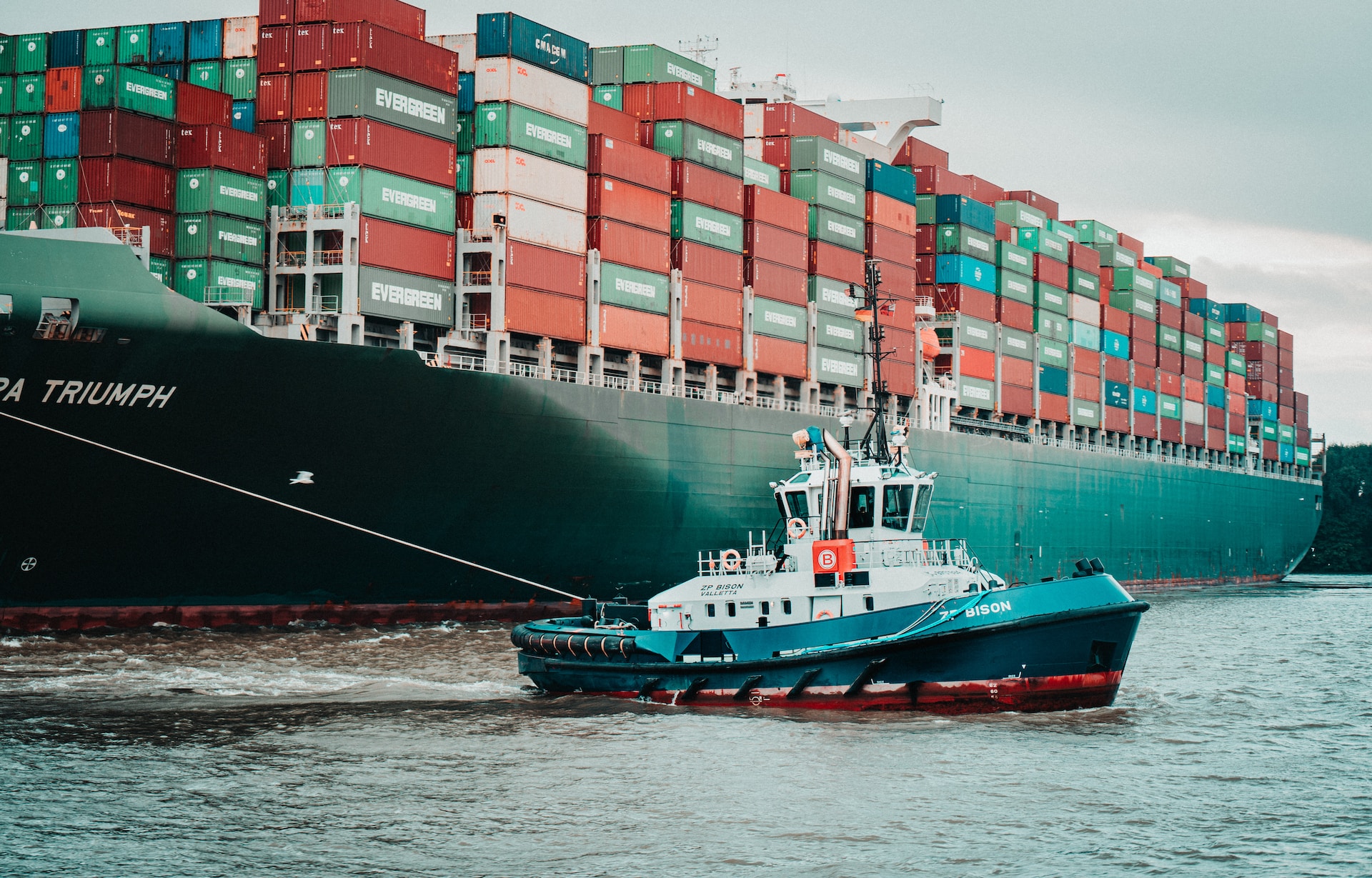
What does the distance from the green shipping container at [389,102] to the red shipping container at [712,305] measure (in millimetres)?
8602

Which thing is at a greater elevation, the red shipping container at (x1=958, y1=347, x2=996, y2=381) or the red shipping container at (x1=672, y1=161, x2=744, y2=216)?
the red shipping container at (x1=672, y1=161, x2=744, y2=216)

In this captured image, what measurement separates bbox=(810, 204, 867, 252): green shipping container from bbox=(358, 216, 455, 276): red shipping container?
45.6 ft

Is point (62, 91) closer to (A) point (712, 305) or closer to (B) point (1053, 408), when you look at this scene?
(A) point (712, 305)

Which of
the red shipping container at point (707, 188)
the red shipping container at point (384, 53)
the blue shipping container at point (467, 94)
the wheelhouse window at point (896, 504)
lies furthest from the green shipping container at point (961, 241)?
the wheelhouse window at point (896, 504)

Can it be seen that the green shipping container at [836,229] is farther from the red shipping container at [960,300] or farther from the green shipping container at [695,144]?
the red shipping container at [960,300]

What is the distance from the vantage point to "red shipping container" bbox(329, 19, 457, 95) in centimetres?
2909

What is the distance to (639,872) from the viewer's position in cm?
1129

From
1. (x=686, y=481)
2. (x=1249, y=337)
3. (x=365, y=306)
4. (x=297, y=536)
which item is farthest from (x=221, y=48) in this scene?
(x=1249, y=337)

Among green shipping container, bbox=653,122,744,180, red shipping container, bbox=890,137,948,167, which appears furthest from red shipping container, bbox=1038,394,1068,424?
green shipping container, bbox=653,122,744,180

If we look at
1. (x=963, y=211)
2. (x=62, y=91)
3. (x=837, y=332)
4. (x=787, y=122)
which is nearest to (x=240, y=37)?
(x=62, y=91)

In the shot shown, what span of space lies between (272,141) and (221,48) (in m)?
3.28

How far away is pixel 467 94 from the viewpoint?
32469 mm

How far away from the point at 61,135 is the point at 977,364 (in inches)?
1305

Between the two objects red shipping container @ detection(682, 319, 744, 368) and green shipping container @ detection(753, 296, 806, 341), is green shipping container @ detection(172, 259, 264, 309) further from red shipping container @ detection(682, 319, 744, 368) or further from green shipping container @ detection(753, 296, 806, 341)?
green shipping container @ detection(753, 296, 806, 341)
